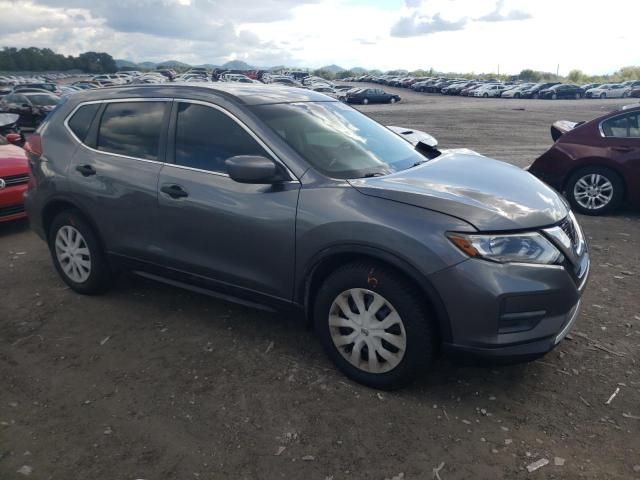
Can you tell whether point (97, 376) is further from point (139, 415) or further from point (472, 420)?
point (472, 420)

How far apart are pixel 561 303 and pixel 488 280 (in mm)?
489

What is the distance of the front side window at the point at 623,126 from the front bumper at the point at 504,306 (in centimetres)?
504

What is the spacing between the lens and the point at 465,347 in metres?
2.94

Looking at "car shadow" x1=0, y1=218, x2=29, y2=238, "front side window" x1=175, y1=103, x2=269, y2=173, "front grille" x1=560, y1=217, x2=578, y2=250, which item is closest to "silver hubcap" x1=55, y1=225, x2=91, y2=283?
"front side window" x1=175, y1=103, x2=269, y2=173

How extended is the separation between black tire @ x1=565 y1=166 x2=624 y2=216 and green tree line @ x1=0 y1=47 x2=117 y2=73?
110 meters

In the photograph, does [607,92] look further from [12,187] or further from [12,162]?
[12,187]

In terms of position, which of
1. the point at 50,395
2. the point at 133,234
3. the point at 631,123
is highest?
the point at 631,123

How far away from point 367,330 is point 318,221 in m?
0.71

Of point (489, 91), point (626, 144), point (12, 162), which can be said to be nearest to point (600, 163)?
point (626, 144)

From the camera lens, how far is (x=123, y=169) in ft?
13.6

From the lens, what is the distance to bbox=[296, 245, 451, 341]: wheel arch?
2.94 meters

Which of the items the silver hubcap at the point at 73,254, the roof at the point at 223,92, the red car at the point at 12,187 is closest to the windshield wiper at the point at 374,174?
the roof at the point at 223,92

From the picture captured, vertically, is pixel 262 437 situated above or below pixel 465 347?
below

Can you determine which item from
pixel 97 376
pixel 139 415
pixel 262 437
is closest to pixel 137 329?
pixel 97 376
